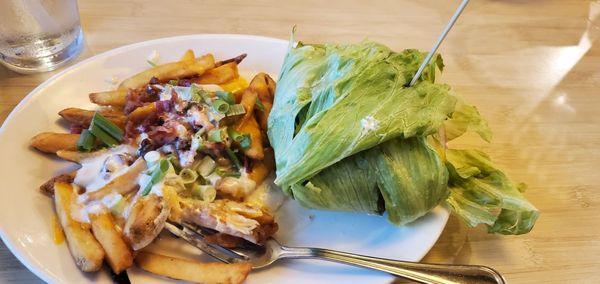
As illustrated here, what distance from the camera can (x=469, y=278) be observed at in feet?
4.49

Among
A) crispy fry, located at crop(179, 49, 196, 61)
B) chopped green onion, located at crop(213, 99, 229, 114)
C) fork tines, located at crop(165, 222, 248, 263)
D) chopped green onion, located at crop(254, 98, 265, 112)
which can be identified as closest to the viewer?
fork tines, located at crop(165, 222, 248, 263)

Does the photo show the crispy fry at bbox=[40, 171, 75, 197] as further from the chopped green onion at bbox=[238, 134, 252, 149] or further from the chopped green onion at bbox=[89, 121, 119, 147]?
the chopped green onion at bbox=[238, 134, 252, 149]

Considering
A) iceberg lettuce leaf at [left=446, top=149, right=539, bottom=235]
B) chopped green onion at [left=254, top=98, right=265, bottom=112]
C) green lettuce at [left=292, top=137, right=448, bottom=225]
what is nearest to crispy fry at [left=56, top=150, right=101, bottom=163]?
chopped green onion at [left=254, top=98, right=265, bottom=112]

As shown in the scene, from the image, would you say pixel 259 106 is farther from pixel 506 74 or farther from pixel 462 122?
pixel 506 74

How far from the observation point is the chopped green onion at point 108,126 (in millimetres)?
1655

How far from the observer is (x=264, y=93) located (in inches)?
73.7

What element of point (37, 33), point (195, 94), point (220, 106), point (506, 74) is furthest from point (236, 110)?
point (506, 74)

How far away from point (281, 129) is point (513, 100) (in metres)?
1.28

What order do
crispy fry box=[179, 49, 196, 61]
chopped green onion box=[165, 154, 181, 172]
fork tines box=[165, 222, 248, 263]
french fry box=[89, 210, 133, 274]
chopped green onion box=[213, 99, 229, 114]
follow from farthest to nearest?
crispy fry box=[179, 49, 196, 61]
chopped green onion box=[213, 99, 229, 114]
chopped green onion box=[165, 154, 181, 172]
fork tines box=[165, 222, 248, 263]
french fry box=[89, 210, 133, 274]

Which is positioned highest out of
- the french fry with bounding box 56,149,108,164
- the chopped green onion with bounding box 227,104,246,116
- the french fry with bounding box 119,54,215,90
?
the french fry with bounding box 119,54,215,90

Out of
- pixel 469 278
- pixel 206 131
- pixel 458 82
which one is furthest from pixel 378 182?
pixel 458 82

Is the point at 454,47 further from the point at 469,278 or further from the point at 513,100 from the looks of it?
the point at 469,278

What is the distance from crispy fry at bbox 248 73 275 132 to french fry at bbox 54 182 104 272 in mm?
677

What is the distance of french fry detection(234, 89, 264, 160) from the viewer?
65.3 inches
